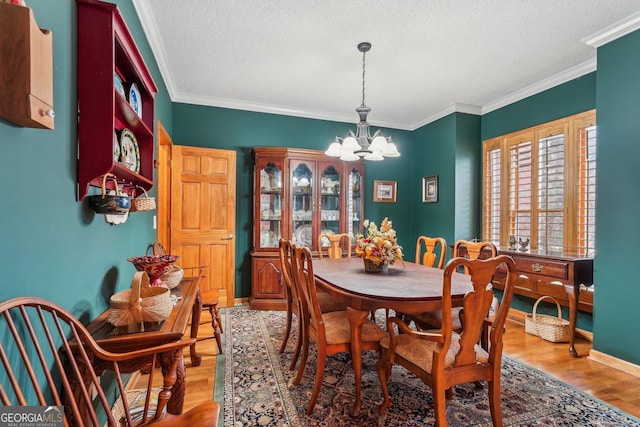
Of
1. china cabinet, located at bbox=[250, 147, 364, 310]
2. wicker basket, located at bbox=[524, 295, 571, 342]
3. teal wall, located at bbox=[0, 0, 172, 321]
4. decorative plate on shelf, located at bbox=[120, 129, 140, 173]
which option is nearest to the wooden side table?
teal wall, located at bbox=[0, 0, 172, 321]

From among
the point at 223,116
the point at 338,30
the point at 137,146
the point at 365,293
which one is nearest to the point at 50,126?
the point at 137,146

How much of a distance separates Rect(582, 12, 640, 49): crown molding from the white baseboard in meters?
2.58

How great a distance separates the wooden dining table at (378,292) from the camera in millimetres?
1776

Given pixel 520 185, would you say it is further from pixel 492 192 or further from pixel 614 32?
pixel 614 32

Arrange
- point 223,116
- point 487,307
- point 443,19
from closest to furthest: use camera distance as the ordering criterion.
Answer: point 487,307 → point 443,19 → point 223,116

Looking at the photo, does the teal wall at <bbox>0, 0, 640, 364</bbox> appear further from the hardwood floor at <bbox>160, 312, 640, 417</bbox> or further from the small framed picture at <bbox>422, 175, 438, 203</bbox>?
the hardwood floor at <bbox>160, 312, 640, 417</bbox>

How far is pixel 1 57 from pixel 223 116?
3.54m

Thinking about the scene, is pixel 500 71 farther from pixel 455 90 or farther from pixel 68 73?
pixel 68 73

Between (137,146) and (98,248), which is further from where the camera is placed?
(137,146)

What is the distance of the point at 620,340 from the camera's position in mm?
2463

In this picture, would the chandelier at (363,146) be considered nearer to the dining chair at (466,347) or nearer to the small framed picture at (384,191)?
the dining chair at (466,347)

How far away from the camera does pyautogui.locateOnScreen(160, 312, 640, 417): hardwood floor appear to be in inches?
81.1

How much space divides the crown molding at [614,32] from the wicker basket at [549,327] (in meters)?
2.29

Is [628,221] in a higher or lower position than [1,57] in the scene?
lower
